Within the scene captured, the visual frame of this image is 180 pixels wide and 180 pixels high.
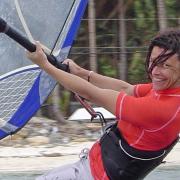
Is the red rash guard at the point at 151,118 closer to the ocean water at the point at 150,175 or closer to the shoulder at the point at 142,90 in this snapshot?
the shoulder at the point at 142,90

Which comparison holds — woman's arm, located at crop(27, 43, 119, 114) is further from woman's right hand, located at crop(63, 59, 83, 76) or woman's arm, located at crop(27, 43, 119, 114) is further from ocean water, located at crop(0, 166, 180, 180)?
ocean water, located at crop(0, 166, 180, 180)

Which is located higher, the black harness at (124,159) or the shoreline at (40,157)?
the black harness at (124,159)

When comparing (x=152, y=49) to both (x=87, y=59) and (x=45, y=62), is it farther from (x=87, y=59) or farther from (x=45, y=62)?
(x=87, y=59)

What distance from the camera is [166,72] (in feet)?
7.51

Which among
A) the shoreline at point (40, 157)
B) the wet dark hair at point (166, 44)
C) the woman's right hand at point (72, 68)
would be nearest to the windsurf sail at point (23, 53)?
the woman's right hand at point (72, 68)

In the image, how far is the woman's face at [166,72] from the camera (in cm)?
229

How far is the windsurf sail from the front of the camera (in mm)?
2494

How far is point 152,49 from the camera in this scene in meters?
2.38

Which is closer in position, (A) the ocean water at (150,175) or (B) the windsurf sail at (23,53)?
(B) the windsurf sail at (23,53)

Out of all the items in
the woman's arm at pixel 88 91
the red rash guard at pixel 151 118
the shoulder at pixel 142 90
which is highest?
the woman's arm at pixel 88 91

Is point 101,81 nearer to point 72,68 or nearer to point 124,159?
point 72,68

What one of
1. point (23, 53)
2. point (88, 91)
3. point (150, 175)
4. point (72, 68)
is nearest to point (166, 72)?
point (88, 91)

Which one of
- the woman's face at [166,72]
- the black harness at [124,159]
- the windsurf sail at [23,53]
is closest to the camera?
the woman's face at [166,72]

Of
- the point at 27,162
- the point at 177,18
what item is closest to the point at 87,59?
the point at 177,18
